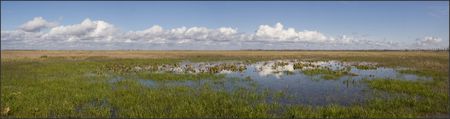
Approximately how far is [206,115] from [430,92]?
38.5 ft

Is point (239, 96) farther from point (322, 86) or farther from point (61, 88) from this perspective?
point (61, 88)

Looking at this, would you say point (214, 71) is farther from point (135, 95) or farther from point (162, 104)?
point (162, 104)

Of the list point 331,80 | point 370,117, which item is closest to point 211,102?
point 370,117

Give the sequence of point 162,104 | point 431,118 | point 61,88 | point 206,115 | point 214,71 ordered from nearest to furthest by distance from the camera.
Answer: point 431,118 < point 206,115 < point 162,104 < point 61,88 < point 214,71

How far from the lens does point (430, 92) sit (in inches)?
722

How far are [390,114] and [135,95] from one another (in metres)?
11.7

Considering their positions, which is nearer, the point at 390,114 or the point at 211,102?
the point at 390,114

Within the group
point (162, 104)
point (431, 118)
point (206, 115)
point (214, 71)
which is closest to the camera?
point (431, 118)

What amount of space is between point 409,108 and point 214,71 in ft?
67.9

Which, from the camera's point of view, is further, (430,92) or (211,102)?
(430,92)

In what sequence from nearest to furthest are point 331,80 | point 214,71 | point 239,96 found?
point 239,96
point 331,80
point 214,71

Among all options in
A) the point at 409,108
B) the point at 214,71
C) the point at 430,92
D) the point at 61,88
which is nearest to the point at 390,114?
the point at 409,108

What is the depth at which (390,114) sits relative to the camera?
13.4 metres

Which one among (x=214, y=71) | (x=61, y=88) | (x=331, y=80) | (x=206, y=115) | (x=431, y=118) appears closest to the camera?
(x=431, y=118)
